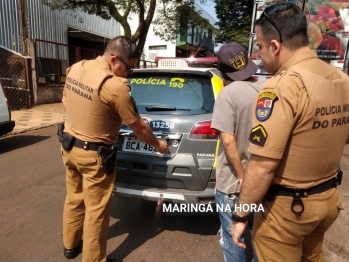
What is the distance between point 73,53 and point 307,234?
15.8m

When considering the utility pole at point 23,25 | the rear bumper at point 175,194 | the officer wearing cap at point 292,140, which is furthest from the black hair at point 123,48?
the utility pole at point 23,25

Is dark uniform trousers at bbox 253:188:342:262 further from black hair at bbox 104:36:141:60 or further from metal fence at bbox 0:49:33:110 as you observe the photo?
metal fence at bbox 0:49:33:110

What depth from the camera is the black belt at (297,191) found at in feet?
4.53

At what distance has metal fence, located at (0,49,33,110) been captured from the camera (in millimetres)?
10602

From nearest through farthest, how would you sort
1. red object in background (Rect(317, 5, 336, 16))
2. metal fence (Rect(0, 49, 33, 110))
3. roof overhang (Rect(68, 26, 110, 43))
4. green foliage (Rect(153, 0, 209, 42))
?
1. red object in background (Rect(317, 5, 336, 16))
2. metal fence (Rect(0, 49, 33, 110))
3. green foliage (Rect(153, 0, 209, 42))
4. roof overhang (Rect(68, 26, 110, 43))

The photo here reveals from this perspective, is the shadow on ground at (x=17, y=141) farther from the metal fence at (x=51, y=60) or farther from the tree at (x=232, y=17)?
the tree at (x=232, y=17)

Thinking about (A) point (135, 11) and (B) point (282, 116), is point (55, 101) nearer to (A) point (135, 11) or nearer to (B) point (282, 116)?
(A) point (135, 11)

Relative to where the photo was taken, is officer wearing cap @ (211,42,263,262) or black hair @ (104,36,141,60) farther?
black hair @ (104,36,141,60)

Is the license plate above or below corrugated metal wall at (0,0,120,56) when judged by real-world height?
below

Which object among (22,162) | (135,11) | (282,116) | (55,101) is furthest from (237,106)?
(135,11)

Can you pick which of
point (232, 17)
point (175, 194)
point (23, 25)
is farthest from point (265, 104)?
point (232, 17)

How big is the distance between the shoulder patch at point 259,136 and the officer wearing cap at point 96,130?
1096 mm

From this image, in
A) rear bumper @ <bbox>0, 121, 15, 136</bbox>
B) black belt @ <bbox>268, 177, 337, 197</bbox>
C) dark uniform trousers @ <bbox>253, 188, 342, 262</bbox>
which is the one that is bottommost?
rear bumper @ <bbox>0, 121, 15, 136</bbox>

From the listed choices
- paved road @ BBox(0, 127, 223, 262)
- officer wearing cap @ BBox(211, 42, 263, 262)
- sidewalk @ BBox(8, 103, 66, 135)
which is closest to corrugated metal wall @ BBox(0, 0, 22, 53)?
sidewalk @ BBox(8, 103, 66, 135)
